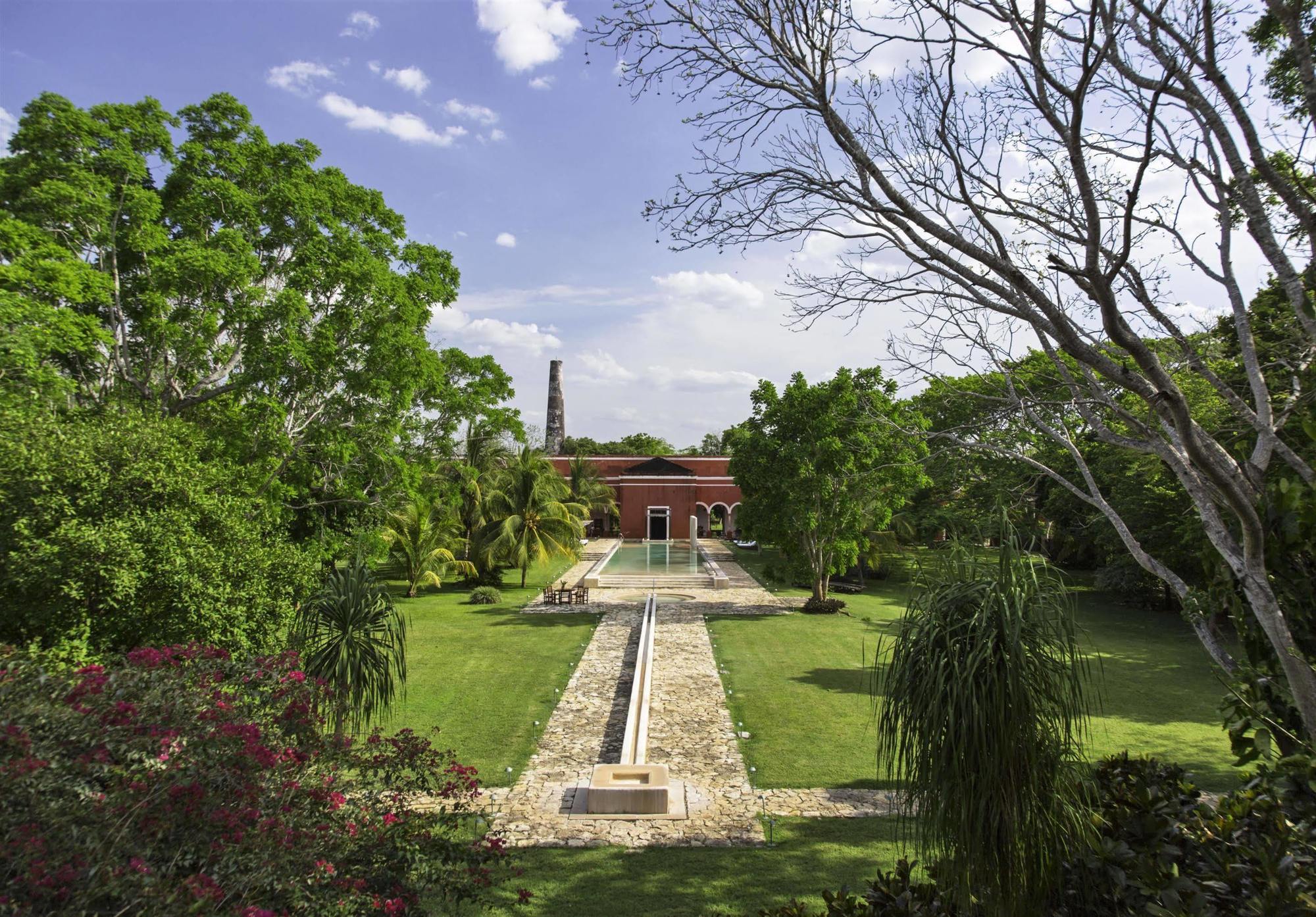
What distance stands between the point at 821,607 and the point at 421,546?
1107 cm

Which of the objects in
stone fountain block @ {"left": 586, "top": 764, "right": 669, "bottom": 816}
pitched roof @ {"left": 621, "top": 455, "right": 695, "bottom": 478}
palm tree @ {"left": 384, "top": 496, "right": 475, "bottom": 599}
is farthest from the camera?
pitched roof @ {"left": 621, "top": 455, "right": 695, "bottom": 478}

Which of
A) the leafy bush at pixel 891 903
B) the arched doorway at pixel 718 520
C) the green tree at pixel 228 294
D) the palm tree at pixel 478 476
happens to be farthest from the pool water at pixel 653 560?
the leafy bush at pixel 891 903

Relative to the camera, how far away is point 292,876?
286 cm

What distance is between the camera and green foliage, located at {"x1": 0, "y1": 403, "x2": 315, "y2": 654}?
18.7 feet

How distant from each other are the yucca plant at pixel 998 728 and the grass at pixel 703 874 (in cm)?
167

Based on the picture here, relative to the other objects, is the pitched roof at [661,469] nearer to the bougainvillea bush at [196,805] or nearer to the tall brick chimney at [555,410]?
the tall brick chimney at [555,410]

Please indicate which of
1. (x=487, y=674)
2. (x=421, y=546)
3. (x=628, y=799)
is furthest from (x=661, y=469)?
(x=628, y=799)

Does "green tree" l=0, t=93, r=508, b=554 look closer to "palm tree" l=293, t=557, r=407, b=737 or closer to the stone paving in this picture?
"palm tree" l=293, t=557, r=407, b=737

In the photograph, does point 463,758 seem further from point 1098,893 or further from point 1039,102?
point 1039,102

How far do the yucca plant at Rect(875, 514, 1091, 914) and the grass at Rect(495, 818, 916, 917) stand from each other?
1.67m

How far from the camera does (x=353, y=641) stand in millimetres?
7043

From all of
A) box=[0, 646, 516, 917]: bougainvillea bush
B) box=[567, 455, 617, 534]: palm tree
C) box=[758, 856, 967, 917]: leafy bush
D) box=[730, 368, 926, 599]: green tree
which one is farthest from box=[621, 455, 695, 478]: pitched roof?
box=[0, 646, 516, 917]: bougainvillea bush

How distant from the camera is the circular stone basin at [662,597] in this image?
19.4 meters

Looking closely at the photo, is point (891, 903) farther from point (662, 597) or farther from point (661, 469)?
point (661, 469)
